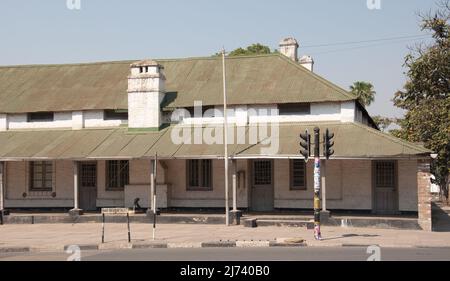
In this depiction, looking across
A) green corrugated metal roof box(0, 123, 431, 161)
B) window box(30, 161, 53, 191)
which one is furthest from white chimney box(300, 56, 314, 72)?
window box(30, 161, 53, 191)

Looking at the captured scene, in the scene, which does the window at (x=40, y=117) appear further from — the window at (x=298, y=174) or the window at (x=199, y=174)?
the window at (x=298, y=174)

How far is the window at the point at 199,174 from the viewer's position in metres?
27.9

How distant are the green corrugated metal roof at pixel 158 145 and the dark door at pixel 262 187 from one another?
1946 millimetres

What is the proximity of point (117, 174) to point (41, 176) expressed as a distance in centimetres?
397

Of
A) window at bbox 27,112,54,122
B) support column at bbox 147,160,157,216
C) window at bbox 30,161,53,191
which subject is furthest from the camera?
window at bbox 27,112,54,122

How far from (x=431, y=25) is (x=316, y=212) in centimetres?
1810

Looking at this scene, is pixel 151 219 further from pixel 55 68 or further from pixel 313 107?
pixel 55 68

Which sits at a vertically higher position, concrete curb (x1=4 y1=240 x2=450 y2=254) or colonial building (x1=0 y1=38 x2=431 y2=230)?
colonial building (x1=0 y1=38 x2=431 y2=230)

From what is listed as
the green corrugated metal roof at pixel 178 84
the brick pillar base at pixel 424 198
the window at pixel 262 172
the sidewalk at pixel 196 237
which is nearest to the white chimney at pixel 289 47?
the green corrugated metal roof at pixel 178 84

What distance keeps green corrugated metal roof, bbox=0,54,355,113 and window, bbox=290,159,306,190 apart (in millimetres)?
2793

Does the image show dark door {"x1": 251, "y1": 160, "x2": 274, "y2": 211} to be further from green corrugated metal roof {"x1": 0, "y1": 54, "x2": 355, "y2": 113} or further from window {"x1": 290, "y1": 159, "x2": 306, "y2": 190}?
green corrugated metal roof {"x1": 0, "y1": 54, "x2": 355, "y2": 113}

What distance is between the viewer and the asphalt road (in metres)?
15.2

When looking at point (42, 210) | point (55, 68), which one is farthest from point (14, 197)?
point (55, 68)

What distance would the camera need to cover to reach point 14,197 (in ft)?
98.0
